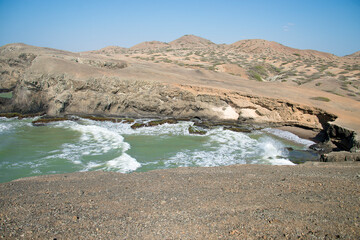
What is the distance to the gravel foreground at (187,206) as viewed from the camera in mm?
4988

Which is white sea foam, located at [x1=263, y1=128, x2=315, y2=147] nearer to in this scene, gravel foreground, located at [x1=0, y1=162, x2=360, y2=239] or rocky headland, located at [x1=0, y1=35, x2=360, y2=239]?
rocky headland, located at [x1=0, y1=35, x2=360, y2=239]

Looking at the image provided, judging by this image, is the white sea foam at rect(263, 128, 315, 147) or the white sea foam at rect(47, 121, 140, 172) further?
the white sea foam at rect(263, 128, 315, 147)

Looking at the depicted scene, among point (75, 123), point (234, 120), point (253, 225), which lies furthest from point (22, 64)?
point (253, 225)

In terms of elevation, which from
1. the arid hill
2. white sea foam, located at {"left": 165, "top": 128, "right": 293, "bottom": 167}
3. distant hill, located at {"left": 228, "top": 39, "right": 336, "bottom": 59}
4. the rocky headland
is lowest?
white sea foam, located at {"left": 165, "top": 128, "right": 293, "bottom": 167}

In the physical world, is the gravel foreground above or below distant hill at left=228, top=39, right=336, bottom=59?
below

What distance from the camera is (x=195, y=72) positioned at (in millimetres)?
27906

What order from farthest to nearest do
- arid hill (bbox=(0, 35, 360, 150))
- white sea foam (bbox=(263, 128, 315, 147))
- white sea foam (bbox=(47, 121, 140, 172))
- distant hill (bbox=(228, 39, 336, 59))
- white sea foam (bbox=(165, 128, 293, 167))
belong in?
distant hill (bbox=(228, 39, 336, 59)) → arid hill (bbox=(0, 35, 360, 150)) → white sea foam (bbox=(263, 128, 315, 147)) → white sea foam (bbox=(165, 128, 293, 167)) → white sea foam (bbox=(47, 121, 140, 172))

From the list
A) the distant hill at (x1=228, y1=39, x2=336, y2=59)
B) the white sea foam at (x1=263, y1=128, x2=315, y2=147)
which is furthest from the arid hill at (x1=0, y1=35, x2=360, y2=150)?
the distant hill at (x1=228, y1=39, x2=336, y2=59)

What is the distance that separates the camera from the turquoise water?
37.9 ft

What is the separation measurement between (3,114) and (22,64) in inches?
492

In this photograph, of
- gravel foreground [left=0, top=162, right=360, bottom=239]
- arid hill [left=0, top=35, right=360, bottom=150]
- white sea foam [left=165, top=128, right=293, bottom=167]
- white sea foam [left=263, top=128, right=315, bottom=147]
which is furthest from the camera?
arid hill [left=0, top=35, right=360, bottom=150]

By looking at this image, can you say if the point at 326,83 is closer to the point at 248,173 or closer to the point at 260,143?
the point at 260,143

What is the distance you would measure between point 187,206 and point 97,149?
29.7 ft

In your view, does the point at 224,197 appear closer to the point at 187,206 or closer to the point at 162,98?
the point at 187,206
